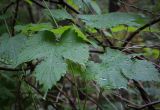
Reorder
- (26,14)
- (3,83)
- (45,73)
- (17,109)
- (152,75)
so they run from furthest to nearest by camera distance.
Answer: (26,14)
(3,83)
(17,109)
(152,75)
(45,73)

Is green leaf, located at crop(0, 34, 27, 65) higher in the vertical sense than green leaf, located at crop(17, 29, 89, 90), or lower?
lower

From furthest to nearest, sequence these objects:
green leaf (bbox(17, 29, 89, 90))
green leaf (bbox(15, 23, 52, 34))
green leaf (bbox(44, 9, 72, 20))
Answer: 1. green leaf (bbox(44, 9, 72, 20))
2. green leaf (bbox(15, 23, 52, 34))
3. green leaf (bbox(17, 29, 89, 90))

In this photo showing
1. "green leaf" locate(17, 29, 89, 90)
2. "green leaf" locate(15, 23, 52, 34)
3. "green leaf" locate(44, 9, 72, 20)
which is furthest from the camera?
"green leaf" locate(44, 9, 72, 20)

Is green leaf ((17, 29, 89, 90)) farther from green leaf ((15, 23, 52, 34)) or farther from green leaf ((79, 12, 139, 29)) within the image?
green leaf ((79, 12, 139, 29))

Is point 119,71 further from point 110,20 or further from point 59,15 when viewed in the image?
point 59,15

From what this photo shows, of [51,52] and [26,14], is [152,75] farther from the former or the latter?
[26,14]

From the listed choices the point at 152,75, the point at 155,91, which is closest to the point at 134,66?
the point at 152,75

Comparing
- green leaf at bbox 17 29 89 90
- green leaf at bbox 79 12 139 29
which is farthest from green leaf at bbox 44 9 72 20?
green leaf at bbox 17 29 89 90
